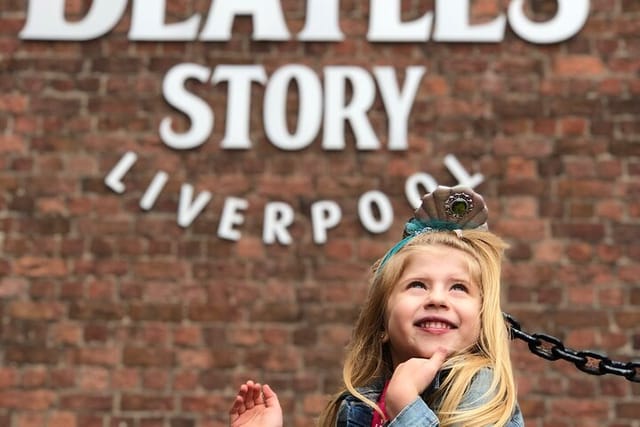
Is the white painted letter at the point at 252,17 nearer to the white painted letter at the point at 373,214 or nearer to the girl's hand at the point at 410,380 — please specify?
the white painted letter at the point at 373,214

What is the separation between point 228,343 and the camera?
607 centimetres

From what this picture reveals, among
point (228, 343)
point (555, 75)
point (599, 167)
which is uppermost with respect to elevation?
point (555, 75)

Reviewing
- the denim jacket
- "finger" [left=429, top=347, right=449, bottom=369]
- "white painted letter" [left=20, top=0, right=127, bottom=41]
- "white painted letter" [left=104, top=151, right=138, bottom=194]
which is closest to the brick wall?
"white painted letter" [left=104, top=151, right=138, bottom=194]

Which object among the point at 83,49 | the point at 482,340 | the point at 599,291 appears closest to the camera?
the point at 482,340

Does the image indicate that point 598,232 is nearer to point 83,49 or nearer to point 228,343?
point 228,343

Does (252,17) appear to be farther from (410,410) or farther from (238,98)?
(410,410)

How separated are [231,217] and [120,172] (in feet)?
2.12

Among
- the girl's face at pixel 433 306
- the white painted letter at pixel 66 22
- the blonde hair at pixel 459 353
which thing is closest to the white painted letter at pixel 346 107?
the white painted letter at pixel 66 22

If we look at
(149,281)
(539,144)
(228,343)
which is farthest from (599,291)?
(149,281)

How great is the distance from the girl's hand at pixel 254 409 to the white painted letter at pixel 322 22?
372cm

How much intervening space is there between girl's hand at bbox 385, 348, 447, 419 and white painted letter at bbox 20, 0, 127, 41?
4222 millimetres

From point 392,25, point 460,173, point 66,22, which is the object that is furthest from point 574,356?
point 66,22

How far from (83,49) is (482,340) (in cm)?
419

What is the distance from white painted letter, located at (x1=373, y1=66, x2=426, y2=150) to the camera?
20.3 ft
